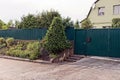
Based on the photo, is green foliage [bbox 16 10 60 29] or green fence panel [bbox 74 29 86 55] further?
green foliage [bbox 16 10 60 29]

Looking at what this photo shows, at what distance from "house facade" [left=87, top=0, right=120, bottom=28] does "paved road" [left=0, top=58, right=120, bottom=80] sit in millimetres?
16468

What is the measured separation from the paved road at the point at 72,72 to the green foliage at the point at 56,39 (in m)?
1.67

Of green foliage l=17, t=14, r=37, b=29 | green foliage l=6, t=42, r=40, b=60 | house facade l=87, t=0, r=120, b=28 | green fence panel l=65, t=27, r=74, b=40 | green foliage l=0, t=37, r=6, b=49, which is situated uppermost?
house facade l=87, t=0, r=120, b=28

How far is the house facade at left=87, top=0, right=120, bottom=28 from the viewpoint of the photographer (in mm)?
30797

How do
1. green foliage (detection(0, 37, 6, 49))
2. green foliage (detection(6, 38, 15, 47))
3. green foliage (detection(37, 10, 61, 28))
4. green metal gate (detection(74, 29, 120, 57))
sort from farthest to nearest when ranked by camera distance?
green foliage (detection(37, 10, 61, 28)), green foliage (detection(0, 37, 6, 49)), green foliage (detection(6, 38, 15, 47)), green metal gate (detection(74, 29, 120, 57))

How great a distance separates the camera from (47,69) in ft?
46.2

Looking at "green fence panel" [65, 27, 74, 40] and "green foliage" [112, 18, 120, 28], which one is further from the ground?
"green foliage" [112, 18, 120, 28]

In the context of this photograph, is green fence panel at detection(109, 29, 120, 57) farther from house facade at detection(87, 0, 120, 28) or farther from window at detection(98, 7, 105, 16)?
window at detection(98, 7, 105, 16)

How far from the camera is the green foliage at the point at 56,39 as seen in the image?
16734 millimetres

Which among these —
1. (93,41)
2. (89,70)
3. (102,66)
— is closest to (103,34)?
(93,41)

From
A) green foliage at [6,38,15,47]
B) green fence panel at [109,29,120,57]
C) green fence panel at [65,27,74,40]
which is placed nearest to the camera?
green fence panel at [109,29,120,57]

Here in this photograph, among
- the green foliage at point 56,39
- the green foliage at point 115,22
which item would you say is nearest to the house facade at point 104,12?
the green foliage at point 115,22

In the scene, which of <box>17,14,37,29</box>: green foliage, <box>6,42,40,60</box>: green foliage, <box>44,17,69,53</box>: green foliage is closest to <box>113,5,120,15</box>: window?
<box>17,14,37,29</box>: green foliage

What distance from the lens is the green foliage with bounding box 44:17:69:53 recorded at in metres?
16.7
